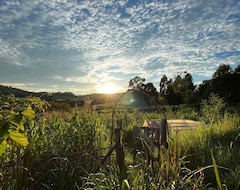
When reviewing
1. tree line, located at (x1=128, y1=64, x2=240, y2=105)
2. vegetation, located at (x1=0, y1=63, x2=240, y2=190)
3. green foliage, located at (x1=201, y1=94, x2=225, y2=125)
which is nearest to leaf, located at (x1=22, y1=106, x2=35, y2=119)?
vegetation, located at (x1=0, y1=63, x2=240, y2=190)

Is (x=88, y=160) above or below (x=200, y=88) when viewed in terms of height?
below

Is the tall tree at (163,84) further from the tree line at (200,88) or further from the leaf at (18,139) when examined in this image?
the leaf at (18,139)

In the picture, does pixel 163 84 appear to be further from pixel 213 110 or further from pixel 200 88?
pixel 213 110

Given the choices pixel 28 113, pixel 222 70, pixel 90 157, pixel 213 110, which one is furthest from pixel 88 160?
pixel 222 70

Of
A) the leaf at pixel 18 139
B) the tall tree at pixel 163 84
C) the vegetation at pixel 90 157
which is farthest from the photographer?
the tall tree at pixel 163 84

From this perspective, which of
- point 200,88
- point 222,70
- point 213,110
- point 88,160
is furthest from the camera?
point 200,88

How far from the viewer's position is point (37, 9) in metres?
3.93

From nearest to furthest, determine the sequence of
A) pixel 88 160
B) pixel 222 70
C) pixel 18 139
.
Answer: pixel 18 139
pixel 88 160
pixel 222 70

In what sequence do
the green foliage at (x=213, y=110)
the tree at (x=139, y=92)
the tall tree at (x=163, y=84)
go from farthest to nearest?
the tall tree at (x=163, y=84)
the green foliage at (x=213, y=110)
the tree at (x=139, y=92)

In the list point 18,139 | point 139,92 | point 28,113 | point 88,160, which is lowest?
point 88,160

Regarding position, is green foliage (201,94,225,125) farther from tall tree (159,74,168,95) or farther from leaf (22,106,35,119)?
tall tree (159,74,168,95)

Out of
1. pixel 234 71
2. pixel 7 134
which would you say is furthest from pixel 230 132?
pixel 234 71

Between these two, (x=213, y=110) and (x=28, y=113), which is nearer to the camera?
(x=28, y=113)

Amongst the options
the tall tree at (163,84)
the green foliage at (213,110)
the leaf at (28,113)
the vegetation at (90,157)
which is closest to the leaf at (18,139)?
the vegetation at (90,157)
